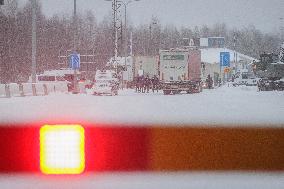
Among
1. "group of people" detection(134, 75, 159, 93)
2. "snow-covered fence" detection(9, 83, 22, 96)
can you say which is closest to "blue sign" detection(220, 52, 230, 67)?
"snow-covered fence" detection(9, 83, 22, 96)

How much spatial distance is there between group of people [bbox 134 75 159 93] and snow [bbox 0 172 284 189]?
85.8 feet

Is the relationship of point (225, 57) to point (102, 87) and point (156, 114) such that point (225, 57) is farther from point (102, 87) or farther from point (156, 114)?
point (102, 87)

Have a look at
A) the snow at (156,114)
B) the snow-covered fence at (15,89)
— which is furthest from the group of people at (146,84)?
the snow at (156,114)

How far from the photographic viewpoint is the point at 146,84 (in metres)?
30.1

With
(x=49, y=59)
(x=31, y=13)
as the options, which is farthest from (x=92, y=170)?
(x=49, y=59)

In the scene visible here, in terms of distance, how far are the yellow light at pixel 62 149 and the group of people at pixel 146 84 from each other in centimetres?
2628

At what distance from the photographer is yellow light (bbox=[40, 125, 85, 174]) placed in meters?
2.36

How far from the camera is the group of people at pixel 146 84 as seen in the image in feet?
96.9

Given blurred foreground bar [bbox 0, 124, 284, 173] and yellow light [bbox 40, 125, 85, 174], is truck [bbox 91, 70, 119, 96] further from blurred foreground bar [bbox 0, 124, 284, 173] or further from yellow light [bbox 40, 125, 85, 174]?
yellow light [bbox 40, 125, 85, 174]

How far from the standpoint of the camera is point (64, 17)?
4.79m

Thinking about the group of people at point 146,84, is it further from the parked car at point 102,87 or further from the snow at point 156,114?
the snow at point 156,114

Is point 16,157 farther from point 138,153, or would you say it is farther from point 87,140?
point 138,153

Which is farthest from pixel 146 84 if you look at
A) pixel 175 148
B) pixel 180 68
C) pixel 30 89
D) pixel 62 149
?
pixel 62 149

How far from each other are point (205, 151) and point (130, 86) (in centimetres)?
3458
